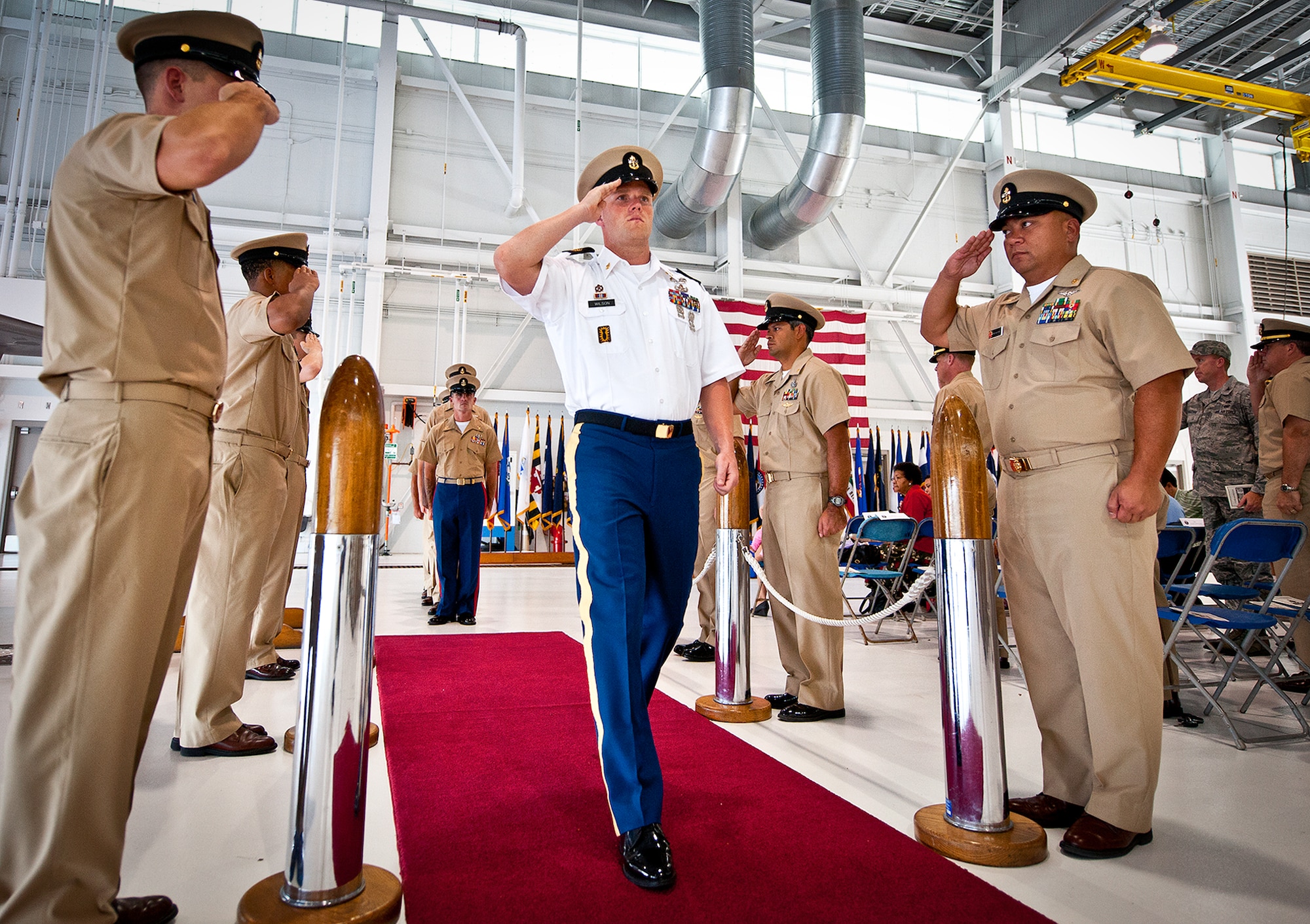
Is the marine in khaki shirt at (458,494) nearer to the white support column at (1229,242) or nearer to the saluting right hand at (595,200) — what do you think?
the saluting right hand at (595,200)

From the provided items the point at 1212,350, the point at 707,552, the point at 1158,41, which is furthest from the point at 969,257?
the point at 1158,41

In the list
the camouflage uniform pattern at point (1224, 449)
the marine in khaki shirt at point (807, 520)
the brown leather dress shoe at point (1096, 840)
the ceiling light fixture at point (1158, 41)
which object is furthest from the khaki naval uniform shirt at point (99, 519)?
the ceiling light fixture at point (1158, 41)

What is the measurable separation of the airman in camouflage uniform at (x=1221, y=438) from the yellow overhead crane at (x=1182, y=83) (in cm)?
570

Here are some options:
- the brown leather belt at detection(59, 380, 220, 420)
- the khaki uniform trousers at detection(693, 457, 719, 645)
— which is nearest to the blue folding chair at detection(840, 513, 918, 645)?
the khaki uniform trousers at detection(693, 457, 719, 645)

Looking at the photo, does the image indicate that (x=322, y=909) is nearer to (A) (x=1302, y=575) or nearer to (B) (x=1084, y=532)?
(B) (x=1084, y=532)

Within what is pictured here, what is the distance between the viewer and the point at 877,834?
5.73ft

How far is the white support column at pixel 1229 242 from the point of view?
13.1 m

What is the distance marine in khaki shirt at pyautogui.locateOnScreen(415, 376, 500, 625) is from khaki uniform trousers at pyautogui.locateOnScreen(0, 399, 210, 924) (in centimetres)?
373

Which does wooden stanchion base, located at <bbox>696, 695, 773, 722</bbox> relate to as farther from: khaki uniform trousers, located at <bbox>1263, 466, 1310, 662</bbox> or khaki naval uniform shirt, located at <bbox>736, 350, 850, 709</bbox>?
khaki uniform trousers, located at <bbox>1263, 466, 1310, 662</bbox>

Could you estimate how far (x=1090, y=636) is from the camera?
1.81 metres

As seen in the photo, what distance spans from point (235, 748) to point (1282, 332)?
5292 mm

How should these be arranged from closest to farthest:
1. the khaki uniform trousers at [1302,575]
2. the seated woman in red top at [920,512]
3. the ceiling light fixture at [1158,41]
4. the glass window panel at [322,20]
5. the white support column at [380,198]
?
the khaki uniform trousers at [1302,575]
the seated woman in red top at [920,512]
the ceiling light fixture at [1158,41]
the white support column at [380,198]
the glass window panel at [322,20]

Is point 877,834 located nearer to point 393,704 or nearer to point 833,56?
point 393,704

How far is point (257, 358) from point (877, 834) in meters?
2.49
